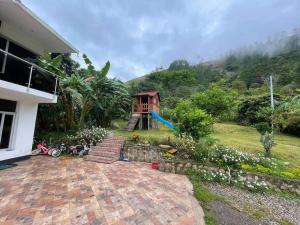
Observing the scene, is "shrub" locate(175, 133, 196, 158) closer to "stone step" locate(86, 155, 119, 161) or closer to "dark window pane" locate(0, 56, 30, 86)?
"stone step" locate(86, 155, 119, 161)

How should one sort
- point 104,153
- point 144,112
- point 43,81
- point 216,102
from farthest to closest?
point 144,112 < point 216,102 < point 104,153 < point 43,81

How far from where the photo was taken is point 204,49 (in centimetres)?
11606

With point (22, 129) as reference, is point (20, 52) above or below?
above

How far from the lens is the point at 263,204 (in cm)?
488

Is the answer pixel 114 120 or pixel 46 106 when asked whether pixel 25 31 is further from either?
pixel 114 120

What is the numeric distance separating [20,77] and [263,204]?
31.8 feet

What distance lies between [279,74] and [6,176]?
42839 millimetres

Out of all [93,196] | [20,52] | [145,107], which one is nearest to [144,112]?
[145,107]

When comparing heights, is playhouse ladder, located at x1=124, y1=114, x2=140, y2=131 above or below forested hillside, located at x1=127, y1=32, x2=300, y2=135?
below

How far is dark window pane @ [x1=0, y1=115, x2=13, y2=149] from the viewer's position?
6.84m

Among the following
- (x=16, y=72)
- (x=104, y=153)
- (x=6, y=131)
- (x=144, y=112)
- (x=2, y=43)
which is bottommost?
(x=104, y=153)

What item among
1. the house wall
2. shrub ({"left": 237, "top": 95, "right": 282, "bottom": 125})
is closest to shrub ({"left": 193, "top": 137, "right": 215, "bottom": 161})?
the house wall

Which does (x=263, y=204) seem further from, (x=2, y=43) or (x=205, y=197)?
(x=2, y=43)

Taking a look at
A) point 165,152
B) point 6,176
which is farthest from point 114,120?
point 6,176
